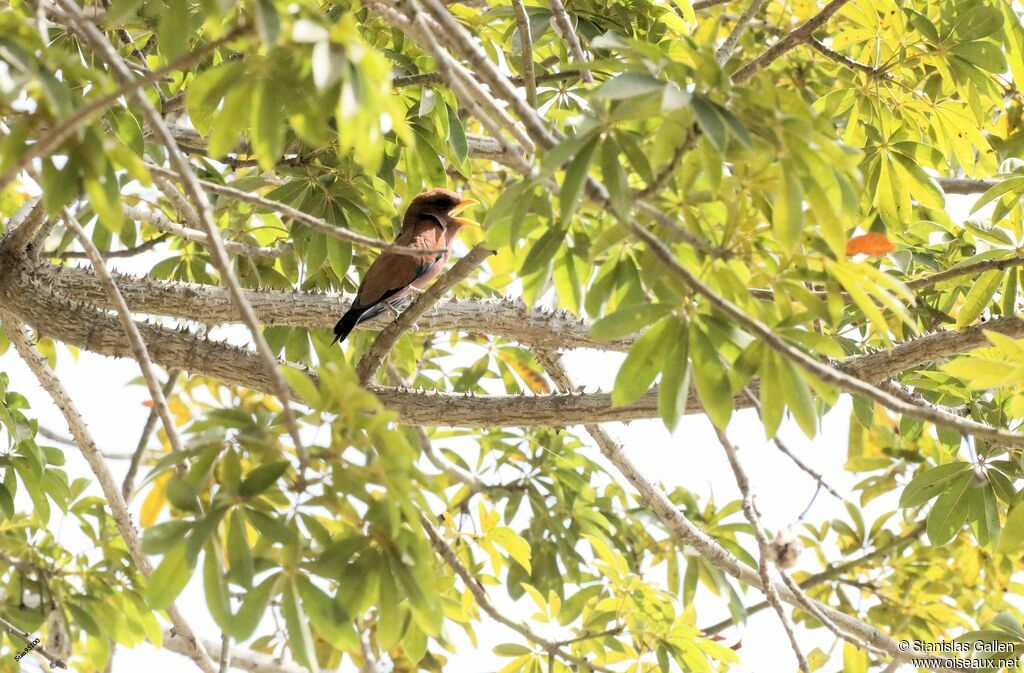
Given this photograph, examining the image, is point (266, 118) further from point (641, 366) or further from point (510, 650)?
point (510, 650)

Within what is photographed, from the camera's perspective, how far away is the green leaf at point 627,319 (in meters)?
1.99

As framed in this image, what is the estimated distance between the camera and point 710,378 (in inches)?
79.0

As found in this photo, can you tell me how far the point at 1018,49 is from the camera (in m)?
3.54

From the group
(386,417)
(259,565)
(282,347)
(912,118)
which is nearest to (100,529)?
(282,347)

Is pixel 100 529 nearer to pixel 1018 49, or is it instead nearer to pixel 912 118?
pixel 912 118

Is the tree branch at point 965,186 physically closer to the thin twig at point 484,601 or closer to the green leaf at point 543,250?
the thin twig at point 484,601

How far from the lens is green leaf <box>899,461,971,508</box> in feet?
11.7

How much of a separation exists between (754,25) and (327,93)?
13.2 ft

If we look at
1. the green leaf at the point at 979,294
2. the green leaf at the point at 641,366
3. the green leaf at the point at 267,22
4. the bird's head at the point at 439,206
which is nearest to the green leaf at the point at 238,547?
the green leaf at the point at 641,366

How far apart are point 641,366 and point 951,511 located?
6.79ft

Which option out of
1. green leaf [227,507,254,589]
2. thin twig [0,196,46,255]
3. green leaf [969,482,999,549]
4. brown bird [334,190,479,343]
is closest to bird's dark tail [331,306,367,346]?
brown bird [334,190,479,343]

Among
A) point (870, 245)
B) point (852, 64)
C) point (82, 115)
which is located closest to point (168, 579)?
point (82, 115)

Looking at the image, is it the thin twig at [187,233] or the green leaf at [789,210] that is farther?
the thin twig at [187,233]

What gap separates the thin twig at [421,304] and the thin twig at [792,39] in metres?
0.92
